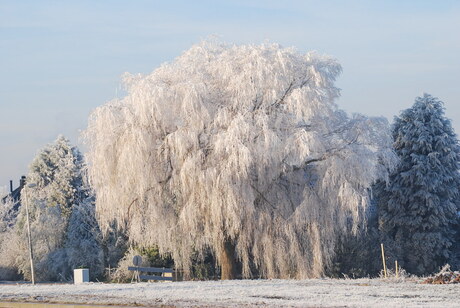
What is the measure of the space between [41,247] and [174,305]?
4033 cm

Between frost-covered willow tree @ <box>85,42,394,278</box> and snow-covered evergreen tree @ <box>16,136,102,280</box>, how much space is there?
62.6ft

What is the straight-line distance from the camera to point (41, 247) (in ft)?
183

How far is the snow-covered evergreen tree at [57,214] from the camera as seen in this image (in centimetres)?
5462

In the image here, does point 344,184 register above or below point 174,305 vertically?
above

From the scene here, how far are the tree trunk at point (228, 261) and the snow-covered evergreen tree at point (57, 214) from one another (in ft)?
63.6

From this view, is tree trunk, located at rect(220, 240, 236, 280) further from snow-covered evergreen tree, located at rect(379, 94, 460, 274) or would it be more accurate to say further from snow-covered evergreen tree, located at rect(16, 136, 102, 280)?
snow-covered evergreen tree, located at rect(16, 136, 102, 280)

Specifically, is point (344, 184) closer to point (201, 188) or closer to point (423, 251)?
point (201, 188)

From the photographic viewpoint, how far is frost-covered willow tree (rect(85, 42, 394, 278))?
30.7 m

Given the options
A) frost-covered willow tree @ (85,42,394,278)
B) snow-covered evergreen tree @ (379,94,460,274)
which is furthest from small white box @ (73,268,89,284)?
snow-covered evergreen tree @ (379,94,460,274)

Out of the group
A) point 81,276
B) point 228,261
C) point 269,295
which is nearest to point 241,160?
point 228,261

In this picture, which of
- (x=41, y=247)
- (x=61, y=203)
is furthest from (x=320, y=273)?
(x=61, y=203)

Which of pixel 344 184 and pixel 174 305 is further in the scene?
pixel 344 184

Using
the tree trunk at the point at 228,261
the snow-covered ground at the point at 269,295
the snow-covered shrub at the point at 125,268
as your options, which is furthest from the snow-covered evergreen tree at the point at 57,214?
the snow-covered ground at the point at 269,295

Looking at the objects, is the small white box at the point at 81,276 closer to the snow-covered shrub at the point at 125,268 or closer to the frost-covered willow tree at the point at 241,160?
the frost-covered willow tree at the point at 241,160
